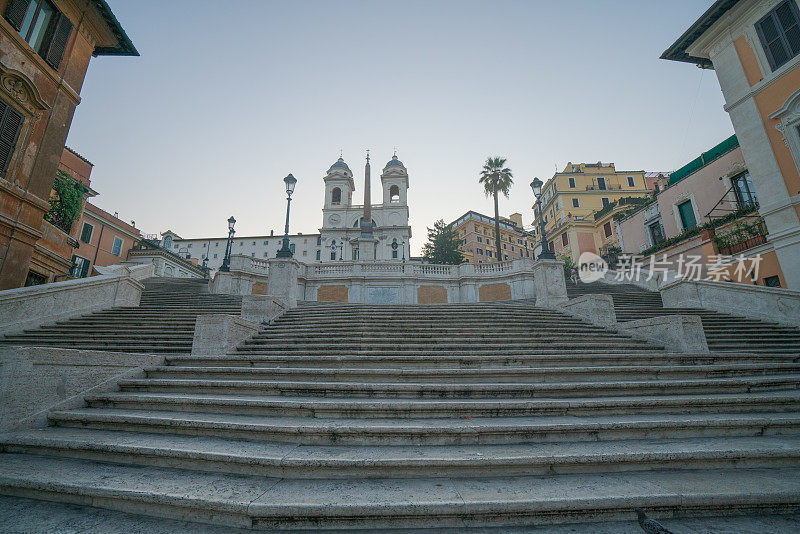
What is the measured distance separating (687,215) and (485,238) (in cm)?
4896

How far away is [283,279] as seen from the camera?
558 inches

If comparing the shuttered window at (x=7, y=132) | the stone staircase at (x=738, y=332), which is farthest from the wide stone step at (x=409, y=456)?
the shuttered window at (x=7, y=132)

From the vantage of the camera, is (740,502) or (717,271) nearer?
(740,502)

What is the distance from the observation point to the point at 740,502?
2875 millimetres

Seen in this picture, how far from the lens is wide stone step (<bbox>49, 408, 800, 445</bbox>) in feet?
12.6

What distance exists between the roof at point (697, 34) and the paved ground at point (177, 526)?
69.2ft

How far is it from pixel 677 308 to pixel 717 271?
5973 millimetres

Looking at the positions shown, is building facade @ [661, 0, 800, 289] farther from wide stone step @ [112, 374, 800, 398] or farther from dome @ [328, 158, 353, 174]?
dome @ [328, 158, 353, 174]

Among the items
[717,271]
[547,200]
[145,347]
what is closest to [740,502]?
[145,347]

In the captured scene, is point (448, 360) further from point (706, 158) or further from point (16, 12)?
point (706, 158)

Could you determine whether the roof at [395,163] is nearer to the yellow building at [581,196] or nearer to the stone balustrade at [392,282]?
the yellow building at [581,196]

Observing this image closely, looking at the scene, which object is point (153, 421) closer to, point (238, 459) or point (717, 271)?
point (238, 459)

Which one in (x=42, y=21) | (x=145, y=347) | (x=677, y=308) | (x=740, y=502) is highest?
(x=42, y=21)

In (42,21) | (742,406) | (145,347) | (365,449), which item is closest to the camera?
(365,449)
